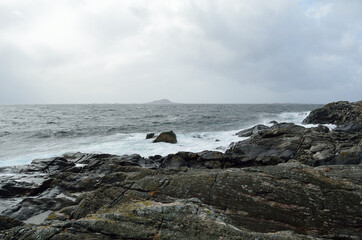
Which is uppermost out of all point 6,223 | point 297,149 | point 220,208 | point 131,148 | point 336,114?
point 336,114

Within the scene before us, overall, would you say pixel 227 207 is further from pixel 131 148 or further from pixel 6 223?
pixel 131 148

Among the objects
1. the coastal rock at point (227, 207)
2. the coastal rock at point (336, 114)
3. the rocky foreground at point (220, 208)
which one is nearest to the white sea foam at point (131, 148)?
the rocky foreground at point (220, 208)

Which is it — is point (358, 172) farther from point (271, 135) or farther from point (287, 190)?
point (271, 135)

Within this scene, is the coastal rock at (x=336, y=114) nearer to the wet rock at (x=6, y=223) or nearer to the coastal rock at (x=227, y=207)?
the coastal rock at (x=227, y=207)

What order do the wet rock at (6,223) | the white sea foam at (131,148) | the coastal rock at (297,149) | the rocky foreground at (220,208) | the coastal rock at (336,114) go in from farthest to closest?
the coastal rock at (336,114) < the white sea foam at (131,148) < the coastal rock at (297,149) < the wet rock at (6,223) < the rocky foreground at (220,208)

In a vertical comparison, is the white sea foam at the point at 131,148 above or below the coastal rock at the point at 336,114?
below

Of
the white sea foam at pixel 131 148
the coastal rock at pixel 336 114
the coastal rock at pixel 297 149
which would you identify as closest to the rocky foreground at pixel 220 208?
the coastal rock at pixel 297 149

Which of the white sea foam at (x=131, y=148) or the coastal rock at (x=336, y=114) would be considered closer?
the white sea foam at (x=131, y=148)

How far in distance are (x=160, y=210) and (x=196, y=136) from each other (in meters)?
31.8

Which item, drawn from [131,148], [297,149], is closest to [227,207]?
[297,149]

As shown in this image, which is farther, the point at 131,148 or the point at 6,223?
the point at 131,148

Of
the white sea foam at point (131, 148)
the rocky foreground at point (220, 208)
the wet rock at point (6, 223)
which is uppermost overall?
the rocky foreground at point (220, 208)

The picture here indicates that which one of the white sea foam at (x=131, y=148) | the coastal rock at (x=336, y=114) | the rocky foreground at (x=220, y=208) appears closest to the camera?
the rocky foreground at (x=220, y=208)

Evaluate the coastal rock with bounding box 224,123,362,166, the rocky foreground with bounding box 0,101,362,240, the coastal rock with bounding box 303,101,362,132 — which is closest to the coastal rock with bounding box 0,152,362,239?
the rocky foreground with bounding box 0,101,362,240
